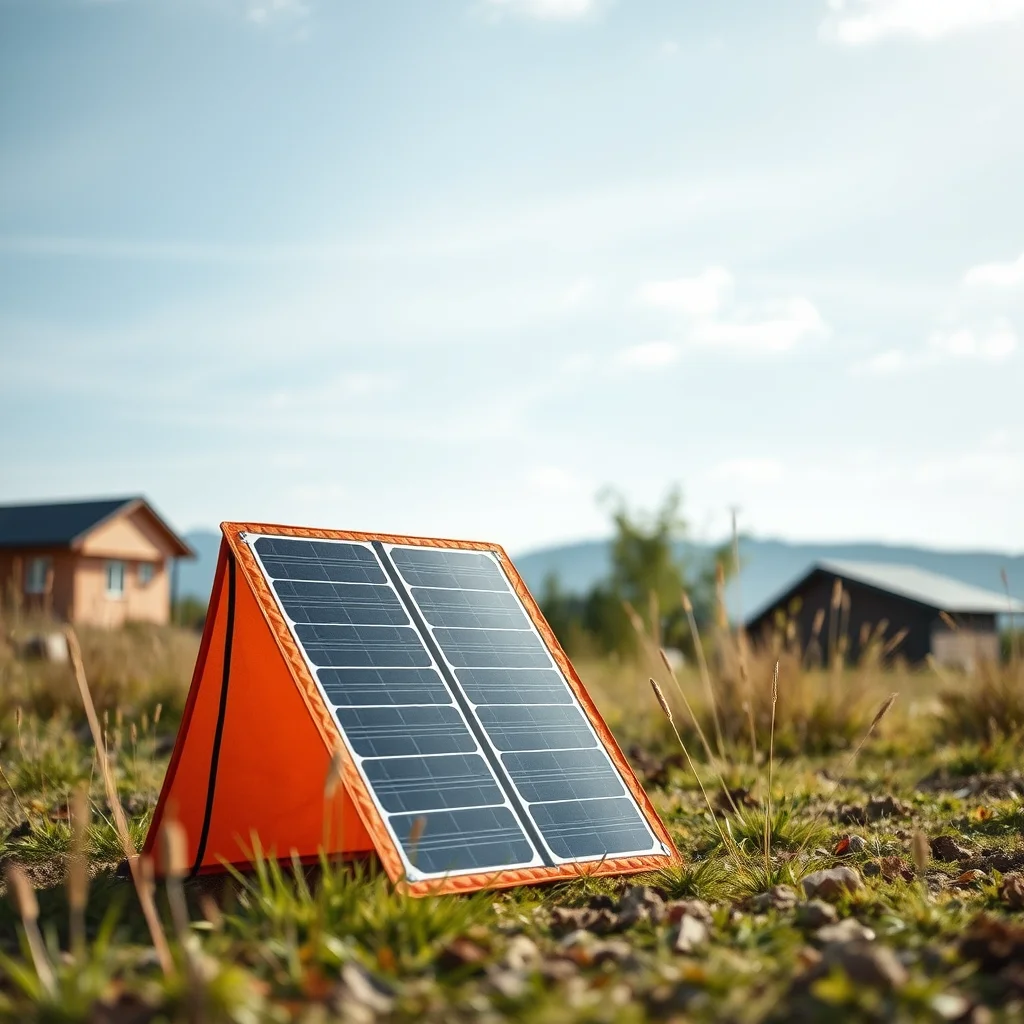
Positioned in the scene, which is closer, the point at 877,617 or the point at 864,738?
the point at 864,738

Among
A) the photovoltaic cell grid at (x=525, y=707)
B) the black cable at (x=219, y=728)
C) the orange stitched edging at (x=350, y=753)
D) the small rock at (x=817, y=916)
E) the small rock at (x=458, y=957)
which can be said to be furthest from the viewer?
the black cable at (x=219, y=728)

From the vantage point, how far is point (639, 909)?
3.37m

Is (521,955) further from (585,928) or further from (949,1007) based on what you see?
(949,1007)

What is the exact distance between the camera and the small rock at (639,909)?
11.0 feet

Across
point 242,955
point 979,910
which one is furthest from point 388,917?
point 979,910

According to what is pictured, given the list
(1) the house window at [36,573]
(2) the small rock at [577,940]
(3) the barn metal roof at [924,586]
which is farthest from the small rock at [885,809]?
(1) the house window at [36,573]

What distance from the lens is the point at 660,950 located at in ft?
9.45

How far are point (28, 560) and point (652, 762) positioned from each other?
1383 inches

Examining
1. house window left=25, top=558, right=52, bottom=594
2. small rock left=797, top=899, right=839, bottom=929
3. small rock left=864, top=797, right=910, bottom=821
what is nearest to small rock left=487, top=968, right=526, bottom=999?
small rock left=797, top=899, right=839, bottom=929

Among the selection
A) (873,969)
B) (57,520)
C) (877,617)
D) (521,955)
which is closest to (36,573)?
(57,520)

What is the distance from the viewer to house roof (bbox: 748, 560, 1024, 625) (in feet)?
98.5

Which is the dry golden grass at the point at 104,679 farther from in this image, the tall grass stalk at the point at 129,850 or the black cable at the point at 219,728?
the tall grass stalk at the point at 129,850

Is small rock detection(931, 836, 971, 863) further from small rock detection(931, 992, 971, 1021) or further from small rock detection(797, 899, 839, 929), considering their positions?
small rock detection(931, 992, 971, 1021)

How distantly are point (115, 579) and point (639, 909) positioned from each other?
38988 mm
